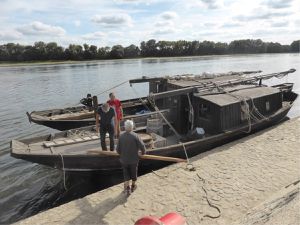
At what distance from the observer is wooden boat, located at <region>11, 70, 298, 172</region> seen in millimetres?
11211

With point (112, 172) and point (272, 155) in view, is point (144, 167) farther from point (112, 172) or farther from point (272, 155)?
point (272, 155)

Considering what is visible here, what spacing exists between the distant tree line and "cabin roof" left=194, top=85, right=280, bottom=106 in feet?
295

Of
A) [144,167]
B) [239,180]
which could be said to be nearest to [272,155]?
[239,180]

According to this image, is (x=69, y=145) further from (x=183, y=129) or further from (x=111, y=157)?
(x=183, y=129)

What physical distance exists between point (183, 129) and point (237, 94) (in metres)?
3.03

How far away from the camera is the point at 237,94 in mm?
15125

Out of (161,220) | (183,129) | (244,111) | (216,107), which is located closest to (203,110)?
(216,107)

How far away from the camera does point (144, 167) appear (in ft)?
39.5

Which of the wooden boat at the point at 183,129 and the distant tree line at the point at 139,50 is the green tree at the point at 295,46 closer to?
the distant tree line at the point at 139,50

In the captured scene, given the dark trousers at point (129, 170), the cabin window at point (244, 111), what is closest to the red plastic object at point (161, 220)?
the dark trousers at point (129, 170)

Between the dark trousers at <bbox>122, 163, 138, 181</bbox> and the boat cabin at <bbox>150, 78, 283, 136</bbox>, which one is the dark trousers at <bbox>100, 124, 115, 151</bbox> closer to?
the dark trousers at <bbox>122, 163, 138, 181</bbox>

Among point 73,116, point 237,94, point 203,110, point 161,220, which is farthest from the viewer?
point 73,116

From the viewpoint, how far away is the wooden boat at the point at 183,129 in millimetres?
11211

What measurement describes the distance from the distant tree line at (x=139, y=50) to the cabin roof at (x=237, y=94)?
90.0 metres
